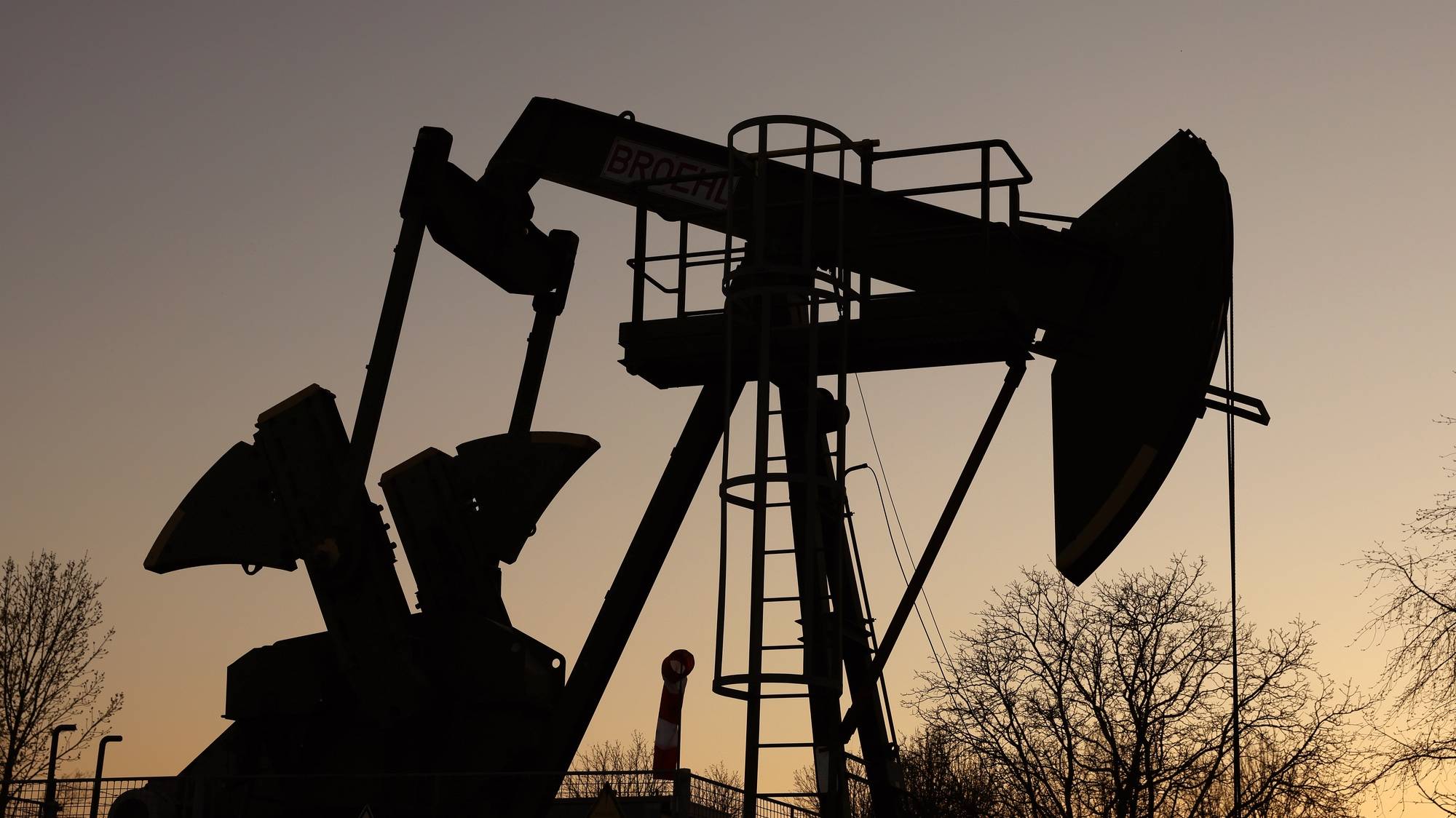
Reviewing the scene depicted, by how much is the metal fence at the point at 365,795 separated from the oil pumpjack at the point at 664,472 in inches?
1.1

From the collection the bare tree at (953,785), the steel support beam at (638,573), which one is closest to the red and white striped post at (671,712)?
the steel support beam at (638,573)

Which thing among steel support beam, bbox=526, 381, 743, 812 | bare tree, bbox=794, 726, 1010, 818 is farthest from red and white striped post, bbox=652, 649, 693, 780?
bare tree, bbox=794, 726, 1010, 818

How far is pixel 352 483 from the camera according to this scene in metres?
10.9

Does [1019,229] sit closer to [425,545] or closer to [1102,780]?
[425,545]

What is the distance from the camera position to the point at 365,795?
10.5 m

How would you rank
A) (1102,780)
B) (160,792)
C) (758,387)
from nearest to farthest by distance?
(758,387) → (160,792) → (1102,780)

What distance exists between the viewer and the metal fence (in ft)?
29.5

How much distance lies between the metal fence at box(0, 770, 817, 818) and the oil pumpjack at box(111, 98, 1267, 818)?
0.09 feet

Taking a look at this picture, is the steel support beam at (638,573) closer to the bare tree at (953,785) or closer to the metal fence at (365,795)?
the metal fence at (365,795)

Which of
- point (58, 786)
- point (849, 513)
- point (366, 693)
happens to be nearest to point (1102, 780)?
point (849, 513)

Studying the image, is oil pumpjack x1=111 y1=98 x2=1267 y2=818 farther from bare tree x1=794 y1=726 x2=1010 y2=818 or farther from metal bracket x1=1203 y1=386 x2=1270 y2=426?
bare tree x1=794 y1=726 x2=1010 y2=818

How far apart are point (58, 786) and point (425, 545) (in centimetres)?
269

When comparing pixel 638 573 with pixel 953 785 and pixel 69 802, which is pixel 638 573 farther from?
pixel 953 785

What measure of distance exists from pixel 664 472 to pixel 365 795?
2913 mm
